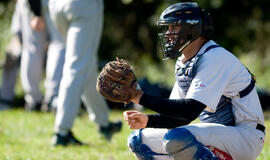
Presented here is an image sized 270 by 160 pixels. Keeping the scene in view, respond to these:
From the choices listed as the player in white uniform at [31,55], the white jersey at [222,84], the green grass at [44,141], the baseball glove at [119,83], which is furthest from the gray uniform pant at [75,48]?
the player in white uniform at [31,55]

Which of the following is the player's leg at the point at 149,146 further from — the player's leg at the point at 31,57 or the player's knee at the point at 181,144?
the player's leg at the point at 31,57

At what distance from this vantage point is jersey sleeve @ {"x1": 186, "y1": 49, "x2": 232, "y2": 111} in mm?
3557

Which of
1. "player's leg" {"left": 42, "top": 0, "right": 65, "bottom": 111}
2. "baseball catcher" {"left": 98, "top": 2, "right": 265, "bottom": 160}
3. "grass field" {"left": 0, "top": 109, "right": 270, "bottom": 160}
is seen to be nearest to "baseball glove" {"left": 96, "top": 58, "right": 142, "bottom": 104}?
"baseball catcher" {"left": 98, "top": 2, "right": 265, "bottom": 160}

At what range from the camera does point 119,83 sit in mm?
3566

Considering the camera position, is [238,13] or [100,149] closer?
[100,149]

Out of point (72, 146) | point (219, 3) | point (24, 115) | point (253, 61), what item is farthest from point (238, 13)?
point (72, 146)

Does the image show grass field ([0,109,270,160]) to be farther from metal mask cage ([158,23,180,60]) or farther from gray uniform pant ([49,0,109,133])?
metal mask cage ([158,23,180,60])

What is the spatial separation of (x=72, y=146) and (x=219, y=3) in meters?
5.32

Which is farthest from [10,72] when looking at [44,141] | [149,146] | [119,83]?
[119,83]

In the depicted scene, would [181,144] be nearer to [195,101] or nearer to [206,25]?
[195,101]

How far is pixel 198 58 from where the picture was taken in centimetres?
371

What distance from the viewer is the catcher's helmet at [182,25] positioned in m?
3.75

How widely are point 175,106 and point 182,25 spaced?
595mm

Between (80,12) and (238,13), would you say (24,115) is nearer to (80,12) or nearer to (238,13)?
(80,12)
